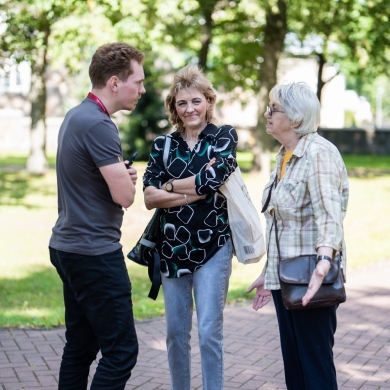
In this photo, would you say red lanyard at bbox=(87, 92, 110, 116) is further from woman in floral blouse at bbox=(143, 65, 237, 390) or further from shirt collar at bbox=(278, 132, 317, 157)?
shirt collar at bbox=(278, 132, 317, 157)

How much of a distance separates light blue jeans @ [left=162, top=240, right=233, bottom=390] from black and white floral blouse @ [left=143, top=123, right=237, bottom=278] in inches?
2.8

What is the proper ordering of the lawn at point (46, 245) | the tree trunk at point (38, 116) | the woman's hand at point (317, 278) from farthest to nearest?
the tree trunk at point (38, 116) < the lawn at point (46, 245) < the woman's hand at point (317, 278)

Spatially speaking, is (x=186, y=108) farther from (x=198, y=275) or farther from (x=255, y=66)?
(x=255, y=66)

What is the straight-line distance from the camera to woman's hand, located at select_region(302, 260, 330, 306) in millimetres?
3312

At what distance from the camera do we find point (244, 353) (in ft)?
18.8

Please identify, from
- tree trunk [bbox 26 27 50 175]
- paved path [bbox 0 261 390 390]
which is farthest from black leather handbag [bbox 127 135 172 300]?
tree trunk [bbox 26 27 50 175]

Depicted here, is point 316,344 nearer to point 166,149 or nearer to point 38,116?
point 166,149

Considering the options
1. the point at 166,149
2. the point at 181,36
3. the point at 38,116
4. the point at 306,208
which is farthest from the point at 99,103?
the point at 181,36

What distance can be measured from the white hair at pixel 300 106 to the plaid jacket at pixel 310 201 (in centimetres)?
5

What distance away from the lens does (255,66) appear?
28.4 metres

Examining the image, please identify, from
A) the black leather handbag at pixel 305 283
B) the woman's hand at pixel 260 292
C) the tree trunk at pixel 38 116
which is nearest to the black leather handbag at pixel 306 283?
the black leather handbag at pixel 305 283

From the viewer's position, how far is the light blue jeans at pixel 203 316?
13.1ft

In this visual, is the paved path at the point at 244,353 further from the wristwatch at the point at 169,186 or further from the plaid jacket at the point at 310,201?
the plaid jacket at the point at 310,201

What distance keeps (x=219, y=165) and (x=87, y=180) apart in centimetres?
79
